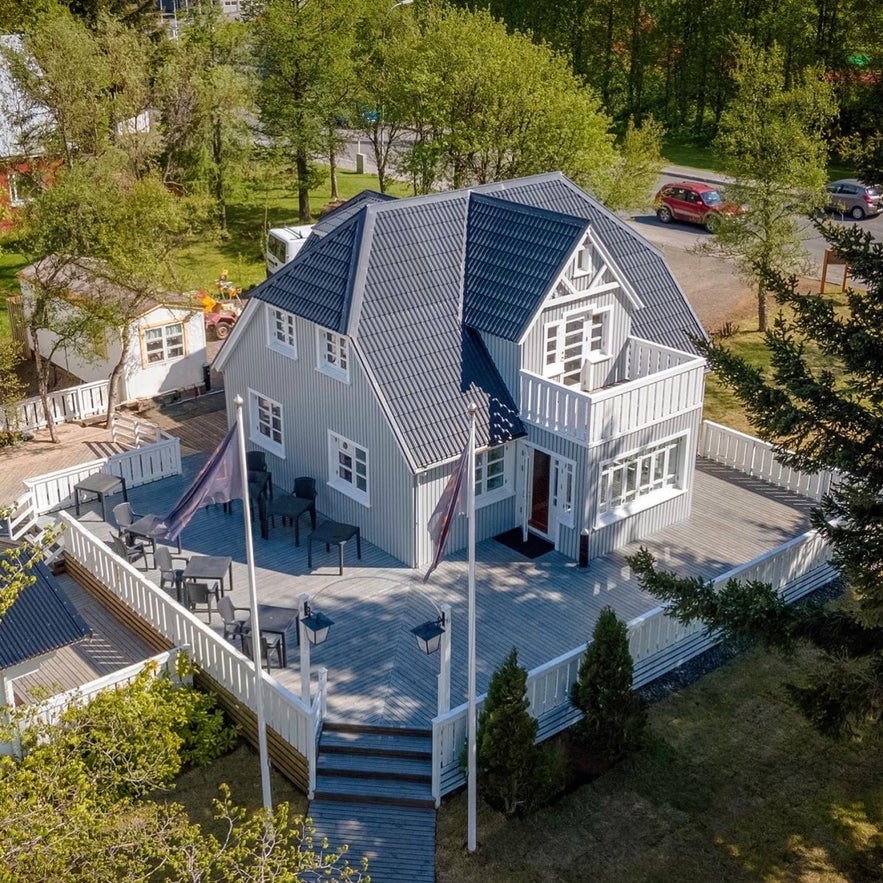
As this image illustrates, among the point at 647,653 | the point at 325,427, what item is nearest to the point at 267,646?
the point at 325,427

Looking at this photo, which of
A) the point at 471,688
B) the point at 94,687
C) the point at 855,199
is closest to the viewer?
the point at 471,688

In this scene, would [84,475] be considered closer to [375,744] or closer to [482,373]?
[482,373]

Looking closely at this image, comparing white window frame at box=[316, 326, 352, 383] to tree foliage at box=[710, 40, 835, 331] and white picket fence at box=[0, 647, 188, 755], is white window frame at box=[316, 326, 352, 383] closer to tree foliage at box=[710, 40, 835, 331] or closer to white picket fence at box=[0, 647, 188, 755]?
white picket fence at box=[0, 647, 188, 755]

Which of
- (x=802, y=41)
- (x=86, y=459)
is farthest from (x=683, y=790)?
(x=802, y=41)

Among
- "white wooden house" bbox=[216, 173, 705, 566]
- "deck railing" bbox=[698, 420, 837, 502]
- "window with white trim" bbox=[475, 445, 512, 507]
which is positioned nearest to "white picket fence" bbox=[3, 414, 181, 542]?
"white wooden house" bbox=[216, 173, 705, 566]

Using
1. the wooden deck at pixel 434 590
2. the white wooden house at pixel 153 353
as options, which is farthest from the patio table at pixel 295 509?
the white wooden house at pixel 153 353

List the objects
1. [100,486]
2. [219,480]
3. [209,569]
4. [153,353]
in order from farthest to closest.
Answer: [153,353] → [100,486] → [209,569] → [219,480]

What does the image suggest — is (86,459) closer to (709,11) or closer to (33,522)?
(33,522)
